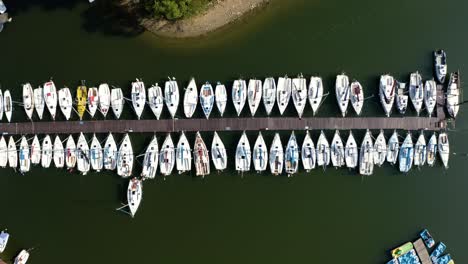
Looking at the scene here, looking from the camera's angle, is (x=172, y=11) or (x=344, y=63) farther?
(x=344, y=63)

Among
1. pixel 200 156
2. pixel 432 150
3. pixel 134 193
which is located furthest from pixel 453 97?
pixel 134 193

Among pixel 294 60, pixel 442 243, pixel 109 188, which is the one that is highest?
pixel 294 60

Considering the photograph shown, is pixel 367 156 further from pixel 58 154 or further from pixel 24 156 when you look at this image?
pixel 24 156

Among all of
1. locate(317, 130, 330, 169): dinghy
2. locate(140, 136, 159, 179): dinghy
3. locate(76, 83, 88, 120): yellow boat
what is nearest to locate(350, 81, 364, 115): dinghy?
locate(317, 130, 330, 169): dinghy

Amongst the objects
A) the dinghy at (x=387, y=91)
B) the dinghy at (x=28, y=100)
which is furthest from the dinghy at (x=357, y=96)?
the dinghy at (x=28, y=100)

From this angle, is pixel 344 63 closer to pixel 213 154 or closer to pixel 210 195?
pixel 213 154

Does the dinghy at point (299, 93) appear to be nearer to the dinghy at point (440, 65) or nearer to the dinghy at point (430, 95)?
the dinghy at point (430, 95)

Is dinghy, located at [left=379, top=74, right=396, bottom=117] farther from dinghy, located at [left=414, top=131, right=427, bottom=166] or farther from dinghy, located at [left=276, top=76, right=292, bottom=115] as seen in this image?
dinghy, located at [left=276, top=76, right=292, bottom=115]

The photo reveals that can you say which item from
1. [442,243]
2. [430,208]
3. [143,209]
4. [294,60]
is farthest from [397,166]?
[143,209]
